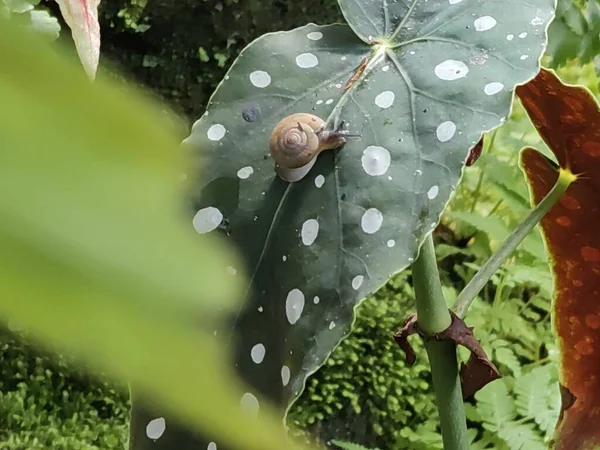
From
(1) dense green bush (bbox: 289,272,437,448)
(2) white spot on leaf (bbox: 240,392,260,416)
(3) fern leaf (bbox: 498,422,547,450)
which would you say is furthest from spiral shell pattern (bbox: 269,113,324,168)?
(1) dense green bush (bbox: 289,272,437,448)

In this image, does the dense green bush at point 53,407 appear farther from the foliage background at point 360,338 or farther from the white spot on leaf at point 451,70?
the white spot on leaf at point 451,70

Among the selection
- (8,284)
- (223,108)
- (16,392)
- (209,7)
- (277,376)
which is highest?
(8,284)

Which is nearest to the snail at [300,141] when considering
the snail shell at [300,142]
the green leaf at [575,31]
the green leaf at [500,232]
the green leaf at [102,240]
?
the snail shell at [300,142]

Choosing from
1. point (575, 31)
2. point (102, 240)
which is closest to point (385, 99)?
point (102, 240)

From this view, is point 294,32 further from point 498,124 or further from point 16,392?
point 16,392

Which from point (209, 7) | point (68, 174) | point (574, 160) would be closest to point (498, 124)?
point (574, 160)

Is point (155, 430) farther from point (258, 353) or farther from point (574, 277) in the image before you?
point (574, 277)

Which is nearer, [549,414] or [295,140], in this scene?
[295,140]

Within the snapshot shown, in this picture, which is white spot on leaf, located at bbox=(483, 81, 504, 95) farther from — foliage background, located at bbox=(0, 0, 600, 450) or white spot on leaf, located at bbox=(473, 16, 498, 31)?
foliage background, located at bbox=(0, 0, 600, 450)
